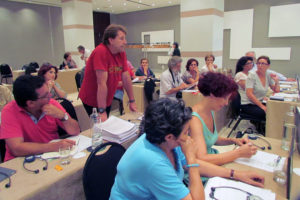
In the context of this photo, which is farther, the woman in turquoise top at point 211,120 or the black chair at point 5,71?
the black chair at point 5,71

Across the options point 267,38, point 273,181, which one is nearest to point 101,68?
point 273,181

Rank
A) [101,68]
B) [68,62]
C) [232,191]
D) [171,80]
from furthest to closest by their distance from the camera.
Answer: [68,62], [171,80], [101,68], [232,191]

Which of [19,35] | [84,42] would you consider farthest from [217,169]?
[19,35]

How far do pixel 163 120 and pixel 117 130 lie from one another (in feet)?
2.81

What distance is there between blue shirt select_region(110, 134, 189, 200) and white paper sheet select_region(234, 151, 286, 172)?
0.68 metres

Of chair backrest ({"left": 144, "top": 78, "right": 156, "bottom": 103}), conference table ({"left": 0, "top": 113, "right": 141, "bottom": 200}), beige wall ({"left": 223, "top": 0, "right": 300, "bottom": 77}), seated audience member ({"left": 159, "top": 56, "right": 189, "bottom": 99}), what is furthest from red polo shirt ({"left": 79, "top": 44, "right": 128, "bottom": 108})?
beige wall ({"left": 223, "top": 0, "right": 300, "bottom": 77})

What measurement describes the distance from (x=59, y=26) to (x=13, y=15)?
216 centimetres

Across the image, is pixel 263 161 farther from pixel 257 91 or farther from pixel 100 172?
pixel 257 91

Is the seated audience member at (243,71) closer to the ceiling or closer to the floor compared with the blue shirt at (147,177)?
closer to the ceiling

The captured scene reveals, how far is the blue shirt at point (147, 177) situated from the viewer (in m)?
0.92

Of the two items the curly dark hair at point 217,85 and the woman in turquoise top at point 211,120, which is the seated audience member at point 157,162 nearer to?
the woman in turquoise top at point 211,120

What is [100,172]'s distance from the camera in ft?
4.13

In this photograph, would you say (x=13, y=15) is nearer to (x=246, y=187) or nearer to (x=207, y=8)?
(x=207, y=8)

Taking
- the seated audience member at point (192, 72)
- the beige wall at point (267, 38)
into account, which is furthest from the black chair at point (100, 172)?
the beige wall at point (267, 38)
